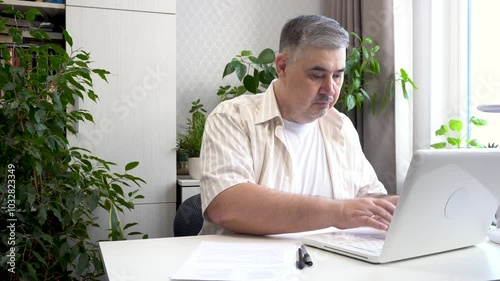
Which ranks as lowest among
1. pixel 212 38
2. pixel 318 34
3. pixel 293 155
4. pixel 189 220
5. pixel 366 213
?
pixel 189 220

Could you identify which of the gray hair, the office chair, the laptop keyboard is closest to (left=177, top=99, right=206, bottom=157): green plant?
the office chair

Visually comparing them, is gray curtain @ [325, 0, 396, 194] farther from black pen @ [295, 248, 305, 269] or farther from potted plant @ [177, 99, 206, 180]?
black pen @ [295, 248, 305, 269]

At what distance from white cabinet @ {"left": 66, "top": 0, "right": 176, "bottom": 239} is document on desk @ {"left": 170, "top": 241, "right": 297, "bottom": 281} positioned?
1534 millimetres

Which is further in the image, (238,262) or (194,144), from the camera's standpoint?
(194,144)

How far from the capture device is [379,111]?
9.67 feet

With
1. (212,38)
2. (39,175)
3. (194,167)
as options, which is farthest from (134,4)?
(39,175)

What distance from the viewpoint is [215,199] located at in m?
1.43

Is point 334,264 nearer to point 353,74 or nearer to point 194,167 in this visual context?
point 194,167

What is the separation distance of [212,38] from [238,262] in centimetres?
242

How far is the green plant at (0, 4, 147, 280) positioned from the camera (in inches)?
73.4

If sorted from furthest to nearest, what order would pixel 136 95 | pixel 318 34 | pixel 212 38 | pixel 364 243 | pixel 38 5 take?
pixel 212 38, pixel 136 95, pixel 38 5, pixel 318 34, pixel 364 243

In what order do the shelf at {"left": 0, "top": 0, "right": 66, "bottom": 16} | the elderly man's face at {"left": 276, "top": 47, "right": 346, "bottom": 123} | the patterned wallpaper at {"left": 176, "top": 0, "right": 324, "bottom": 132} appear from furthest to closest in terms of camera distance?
the patterned wallpaper at {"left": 176, "top": 0, "right": 324, "bottom": 132} → the shelf at {"left": 0, "top": 0, "right": 66, "bottom": 16} → the elderly man's face at {"left": 276, "top": 47, "right": 346, "bottom": 123}

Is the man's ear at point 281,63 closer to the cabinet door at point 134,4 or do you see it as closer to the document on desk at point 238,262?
the document on desk at point 238,262

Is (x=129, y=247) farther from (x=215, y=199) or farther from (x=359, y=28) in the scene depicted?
(x=359, y=28)
